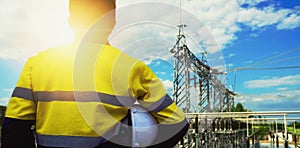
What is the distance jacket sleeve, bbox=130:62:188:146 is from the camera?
536 millimetres

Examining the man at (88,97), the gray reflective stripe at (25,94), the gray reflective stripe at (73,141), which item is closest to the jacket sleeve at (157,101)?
the man at (88,97)

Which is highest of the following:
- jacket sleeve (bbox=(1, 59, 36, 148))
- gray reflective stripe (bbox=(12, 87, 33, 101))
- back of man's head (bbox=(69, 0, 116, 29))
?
back of man's head (bbox=(69, 0, 116, 29))

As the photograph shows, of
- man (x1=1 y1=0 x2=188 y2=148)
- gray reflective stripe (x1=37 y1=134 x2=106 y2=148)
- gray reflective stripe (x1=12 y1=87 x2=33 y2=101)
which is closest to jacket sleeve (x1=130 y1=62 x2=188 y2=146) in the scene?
man (x1=1 y1=0 x2=188 y2=148)

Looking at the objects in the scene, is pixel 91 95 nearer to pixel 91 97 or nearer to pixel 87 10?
pixel 91 97

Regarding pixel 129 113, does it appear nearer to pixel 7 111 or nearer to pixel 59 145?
pixel 59 145

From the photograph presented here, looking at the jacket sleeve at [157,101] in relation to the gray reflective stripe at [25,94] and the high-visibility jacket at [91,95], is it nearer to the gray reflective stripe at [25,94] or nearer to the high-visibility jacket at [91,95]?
the high-visibility jacket at [91,95]

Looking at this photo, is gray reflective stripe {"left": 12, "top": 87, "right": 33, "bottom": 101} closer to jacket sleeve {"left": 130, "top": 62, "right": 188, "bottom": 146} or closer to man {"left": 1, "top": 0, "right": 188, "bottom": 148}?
man {"left": 1, "top": 0, "right": 188, "bottom": 148}

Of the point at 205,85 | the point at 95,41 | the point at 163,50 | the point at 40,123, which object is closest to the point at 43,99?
the point at 40,123

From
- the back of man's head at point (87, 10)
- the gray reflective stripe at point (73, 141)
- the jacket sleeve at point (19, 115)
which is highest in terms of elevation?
the back of man's head at point (87, 10)

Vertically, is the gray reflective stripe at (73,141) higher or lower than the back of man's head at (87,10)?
lower

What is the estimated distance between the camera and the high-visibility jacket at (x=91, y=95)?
53 centimetres

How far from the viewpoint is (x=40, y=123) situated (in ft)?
1.92

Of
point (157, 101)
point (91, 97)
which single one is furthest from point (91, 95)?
point (157, 101)

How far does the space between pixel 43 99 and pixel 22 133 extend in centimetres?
10
